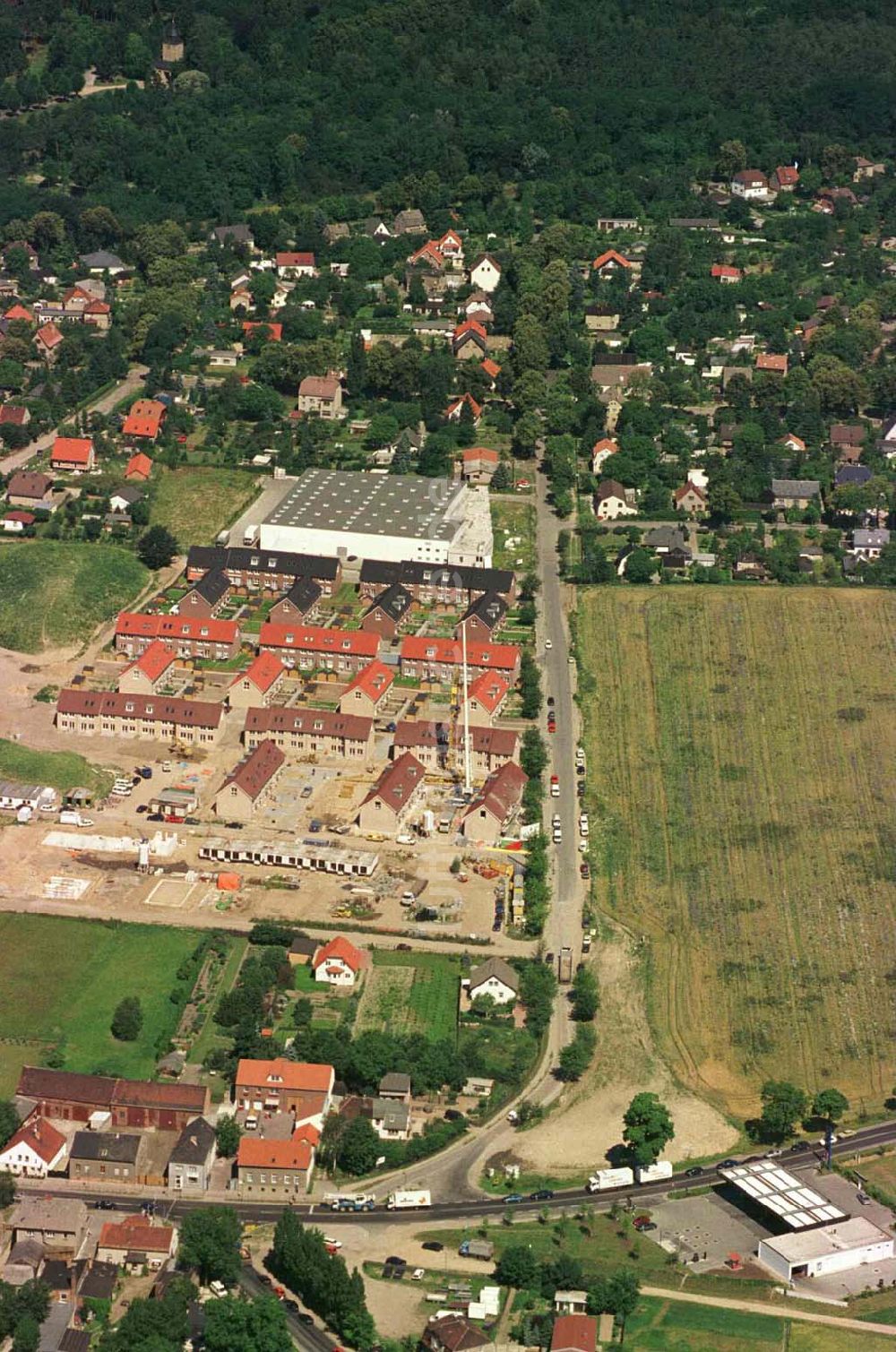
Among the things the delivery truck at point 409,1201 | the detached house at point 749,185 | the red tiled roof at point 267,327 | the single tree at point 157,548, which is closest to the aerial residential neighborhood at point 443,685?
the delivery truck at point 409,1201

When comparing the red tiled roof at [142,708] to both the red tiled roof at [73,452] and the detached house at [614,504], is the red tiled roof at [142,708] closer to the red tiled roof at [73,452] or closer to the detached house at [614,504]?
the red tiled roof at [73,452]

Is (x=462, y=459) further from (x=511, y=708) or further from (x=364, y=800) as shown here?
(x=364, y=800)

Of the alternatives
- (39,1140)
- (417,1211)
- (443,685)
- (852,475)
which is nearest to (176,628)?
(443,685)

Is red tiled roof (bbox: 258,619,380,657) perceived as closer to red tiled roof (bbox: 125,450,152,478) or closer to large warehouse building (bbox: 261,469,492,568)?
large warehouse building (bbox: 261,469,492,568)

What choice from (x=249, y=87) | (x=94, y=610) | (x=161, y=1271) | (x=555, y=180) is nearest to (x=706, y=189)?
(x=555, y=180)

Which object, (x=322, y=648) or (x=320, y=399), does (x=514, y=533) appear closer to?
(x=322, y=648)

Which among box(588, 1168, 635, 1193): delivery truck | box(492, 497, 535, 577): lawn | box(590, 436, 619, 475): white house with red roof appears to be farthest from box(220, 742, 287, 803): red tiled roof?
box(590, 436, 619, 475): white house with red roof
